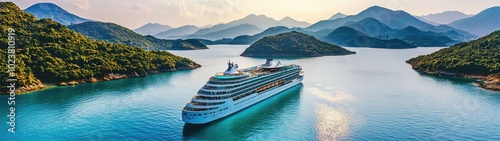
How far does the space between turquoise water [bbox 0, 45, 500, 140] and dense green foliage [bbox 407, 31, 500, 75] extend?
16.8 metres

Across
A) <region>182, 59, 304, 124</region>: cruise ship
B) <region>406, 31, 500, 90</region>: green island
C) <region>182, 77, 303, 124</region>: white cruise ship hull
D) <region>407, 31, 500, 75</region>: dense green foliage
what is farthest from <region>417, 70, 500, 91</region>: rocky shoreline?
<region>182, 77, 303, 124</region>: white cruise ship hull

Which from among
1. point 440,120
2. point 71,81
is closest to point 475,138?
point 440,120

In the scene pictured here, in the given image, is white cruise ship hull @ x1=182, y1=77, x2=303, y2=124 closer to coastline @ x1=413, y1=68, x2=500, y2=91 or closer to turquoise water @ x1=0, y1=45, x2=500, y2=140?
turquoise water @ x1=0, y1=45, x2=500, y2=140

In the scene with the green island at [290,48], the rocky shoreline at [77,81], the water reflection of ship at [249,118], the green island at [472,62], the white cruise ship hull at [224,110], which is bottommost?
the water reflection of ship at [249,118]

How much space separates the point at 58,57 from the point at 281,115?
55.9 meters

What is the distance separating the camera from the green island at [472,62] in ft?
237

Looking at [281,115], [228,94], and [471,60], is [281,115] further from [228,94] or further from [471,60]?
[471,60]

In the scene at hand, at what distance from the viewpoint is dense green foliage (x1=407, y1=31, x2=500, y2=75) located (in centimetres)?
7556

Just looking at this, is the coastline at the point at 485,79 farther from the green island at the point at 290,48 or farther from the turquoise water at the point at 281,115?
the green island at the point at 290,48

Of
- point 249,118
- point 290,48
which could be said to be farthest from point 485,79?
point 290,48

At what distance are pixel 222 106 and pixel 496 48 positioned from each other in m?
88.7

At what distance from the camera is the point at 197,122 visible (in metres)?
34.9

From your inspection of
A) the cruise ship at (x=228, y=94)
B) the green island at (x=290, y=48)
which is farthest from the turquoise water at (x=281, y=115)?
the green island at (x=290, y=48)

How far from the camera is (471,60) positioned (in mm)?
81938
